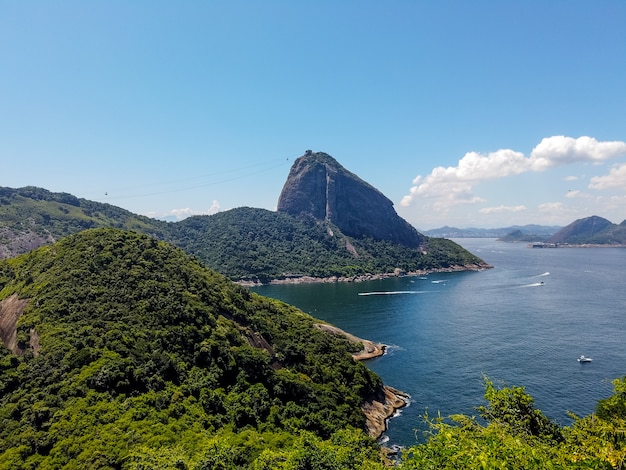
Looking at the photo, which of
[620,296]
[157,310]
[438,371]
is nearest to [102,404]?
[157,310]

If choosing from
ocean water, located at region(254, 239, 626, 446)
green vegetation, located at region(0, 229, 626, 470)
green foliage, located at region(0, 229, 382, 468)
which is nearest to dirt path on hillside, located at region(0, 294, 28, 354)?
green vegetation, located at region(0, 229, 626, 470)

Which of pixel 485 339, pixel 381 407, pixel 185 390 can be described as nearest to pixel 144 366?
pixel 185 390

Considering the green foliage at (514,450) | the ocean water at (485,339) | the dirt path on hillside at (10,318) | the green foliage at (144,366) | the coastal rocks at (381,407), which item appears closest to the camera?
the green foliage at (514,450)

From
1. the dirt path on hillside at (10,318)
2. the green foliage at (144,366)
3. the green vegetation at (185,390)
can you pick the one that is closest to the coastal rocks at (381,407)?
the green foliage at (144,366)

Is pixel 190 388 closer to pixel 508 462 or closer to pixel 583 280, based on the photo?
pixel 508 462

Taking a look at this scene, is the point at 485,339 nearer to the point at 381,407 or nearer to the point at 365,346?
the point at 365,346

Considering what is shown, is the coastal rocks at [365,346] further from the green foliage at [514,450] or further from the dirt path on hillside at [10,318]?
the dirt path on hillside at [10,318]
